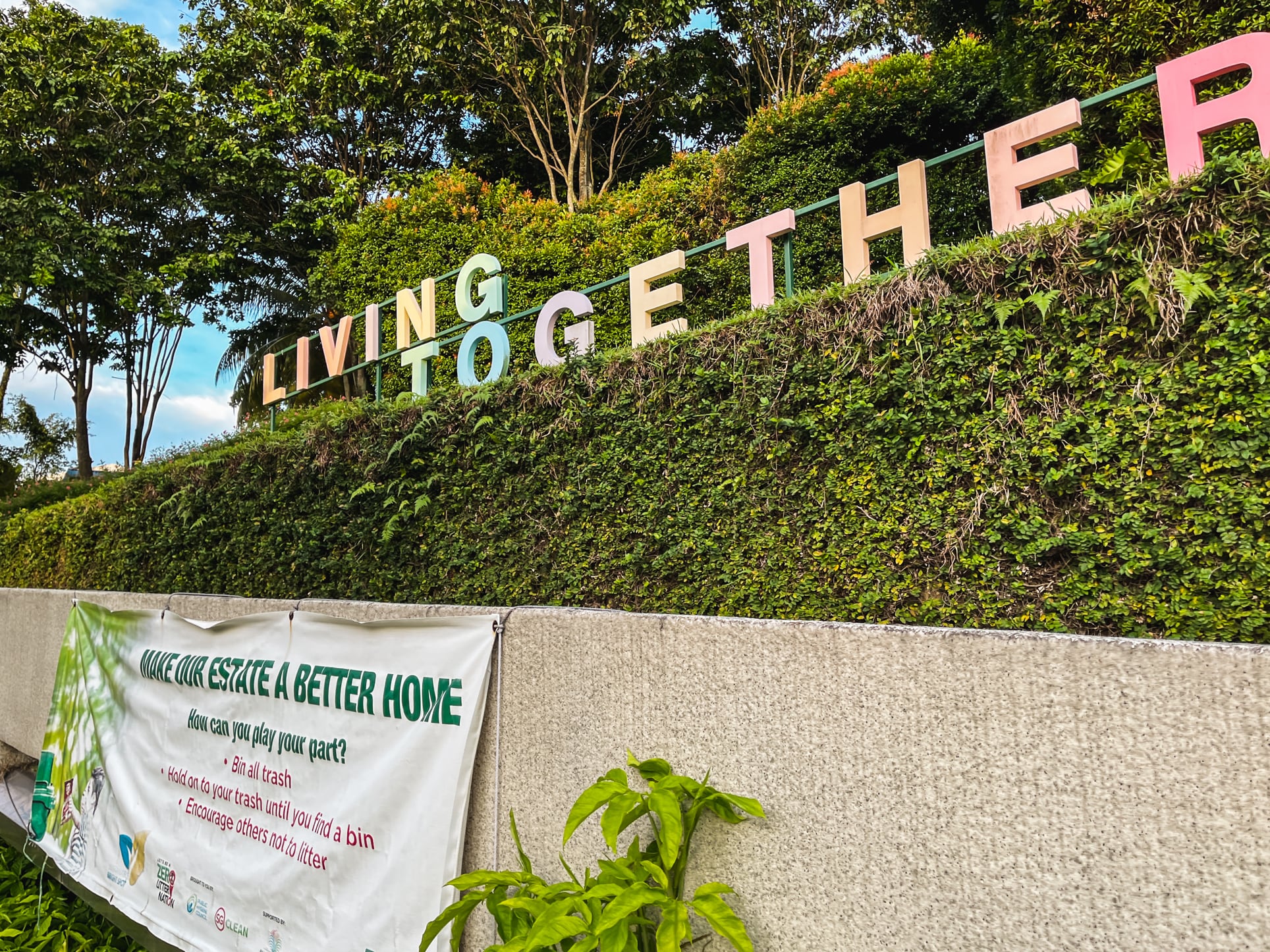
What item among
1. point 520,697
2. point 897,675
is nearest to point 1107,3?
point 897,675

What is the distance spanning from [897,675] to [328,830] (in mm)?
2775

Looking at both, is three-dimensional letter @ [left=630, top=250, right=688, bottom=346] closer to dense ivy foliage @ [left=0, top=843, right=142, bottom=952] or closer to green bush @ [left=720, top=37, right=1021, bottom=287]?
dense ivy foliage @ [left=0, top=843, right=142, bottom=952]

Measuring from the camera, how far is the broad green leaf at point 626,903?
205cm

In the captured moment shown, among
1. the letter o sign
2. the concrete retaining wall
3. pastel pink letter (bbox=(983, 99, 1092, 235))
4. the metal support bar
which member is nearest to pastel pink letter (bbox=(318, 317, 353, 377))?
the letter o sign

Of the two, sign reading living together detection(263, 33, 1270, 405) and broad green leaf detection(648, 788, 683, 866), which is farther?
sign reading living together detection(263, 33, 1270, 405)

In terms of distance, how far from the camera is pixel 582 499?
368cm

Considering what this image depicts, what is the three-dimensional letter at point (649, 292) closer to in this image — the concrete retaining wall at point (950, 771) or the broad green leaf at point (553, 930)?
the concrete retaining wall at point (950, 771)

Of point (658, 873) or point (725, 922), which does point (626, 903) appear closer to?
point (658, 873)

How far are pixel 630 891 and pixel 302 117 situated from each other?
20.0m

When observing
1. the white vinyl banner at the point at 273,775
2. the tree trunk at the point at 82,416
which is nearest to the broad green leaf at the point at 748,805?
the white vinyl banner at the point at 273,775

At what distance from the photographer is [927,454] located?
262cm

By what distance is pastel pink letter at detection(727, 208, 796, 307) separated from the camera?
4.28m

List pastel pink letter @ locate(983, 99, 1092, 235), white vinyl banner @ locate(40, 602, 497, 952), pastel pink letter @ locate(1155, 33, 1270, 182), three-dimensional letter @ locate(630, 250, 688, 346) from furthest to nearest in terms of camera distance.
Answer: three-dimensional letter @ locate(630, 250, 688, 346) → pastel pink letter @ locate(983, 99, 1092, 235) → white vinyl banner @ locate(40, 602, 497, 952) → pastel pink letter @ locate(1155, 33, 1270, 182)

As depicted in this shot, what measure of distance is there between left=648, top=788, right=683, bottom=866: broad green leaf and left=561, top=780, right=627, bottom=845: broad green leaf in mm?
102
